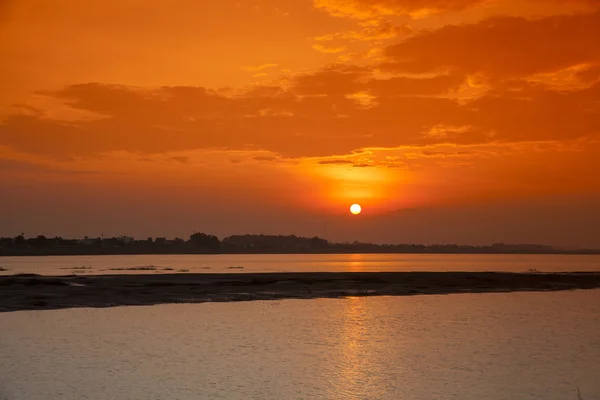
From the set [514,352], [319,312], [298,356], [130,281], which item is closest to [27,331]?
[298,356]

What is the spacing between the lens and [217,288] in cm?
7288

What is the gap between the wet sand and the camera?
196 feet

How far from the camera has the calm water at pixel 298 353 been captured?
27.6 meters

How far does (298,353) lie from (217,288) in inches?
1450

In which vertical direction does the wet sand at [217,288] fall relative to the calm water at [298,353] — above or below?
above

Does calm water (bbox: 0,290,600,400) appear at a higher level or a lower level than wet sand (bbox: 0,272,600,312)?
lower

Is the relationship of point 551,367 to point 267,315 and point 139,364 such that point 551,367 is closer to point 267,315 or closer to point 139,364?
point 139,364

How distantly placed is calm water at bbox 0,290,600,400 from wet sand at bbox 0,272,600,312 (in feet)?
14.3

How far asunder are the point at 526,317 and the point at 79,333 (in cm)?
3518

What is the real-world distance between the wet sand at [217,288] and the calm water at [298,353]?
172 inches

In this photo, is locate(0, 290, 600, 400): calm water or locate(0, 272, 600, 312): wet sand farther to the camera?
locate(0, 272, 600, 312): wet sand

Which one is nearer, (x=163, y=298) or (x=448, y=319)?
(x=448, y=319)

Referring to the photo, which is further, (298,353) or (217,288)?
(217,288)

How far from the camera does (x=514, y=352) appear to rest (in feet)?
125
